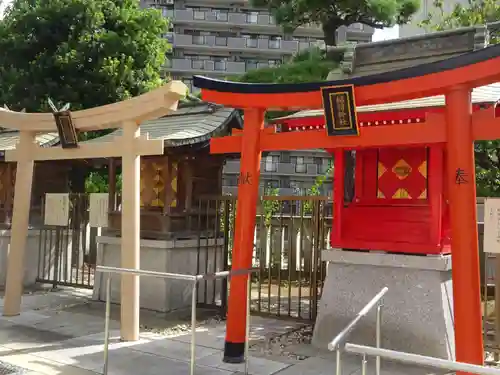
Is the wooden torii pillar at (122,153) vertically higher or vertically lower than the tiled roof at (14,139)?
lower

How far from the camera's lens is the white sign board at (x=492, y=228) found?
5.50 meters

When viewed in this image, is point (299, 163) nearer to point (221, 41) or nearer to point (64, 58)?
point (221, 41)

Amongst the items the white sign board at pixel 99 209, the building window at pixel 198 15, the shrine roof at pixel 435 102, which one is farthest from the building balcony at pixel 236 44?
the shrine roof at pixel 435 102

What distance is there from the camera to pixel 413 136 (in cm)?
535

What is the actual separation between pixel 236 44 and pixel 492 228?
34386mm

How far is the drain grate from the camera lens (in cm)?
569

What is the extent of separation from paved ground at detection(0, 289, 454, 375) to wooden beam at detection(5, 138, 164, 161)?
2670mm

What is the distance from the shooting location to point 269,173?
112 feet

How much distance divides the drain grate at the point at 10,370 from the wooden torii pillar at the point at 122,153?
158 cm

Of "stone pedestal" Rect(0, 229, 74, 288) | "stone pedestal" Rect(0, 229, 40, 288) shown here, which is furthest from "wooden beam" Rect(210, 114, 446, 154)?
"stone pedestal" Rect(0, 229, 40, 288)

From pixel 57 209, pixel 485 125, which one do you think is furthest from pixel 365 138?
pixel 57 209

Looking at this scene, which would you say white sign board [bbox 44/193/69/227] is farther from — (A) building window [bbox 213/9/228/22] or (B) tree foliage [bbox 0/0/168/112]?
(A) building window [bbox 213/9/228/22]

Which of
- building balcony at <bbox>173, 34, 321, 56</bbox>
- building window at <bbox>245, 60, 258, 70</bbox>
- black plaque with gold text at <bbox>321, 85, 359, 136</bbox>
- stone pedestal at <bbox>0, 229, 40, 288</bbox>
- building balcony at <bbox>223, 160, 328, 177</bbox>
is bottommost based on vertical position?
stone pedestal at <bbox>0, 229, 40, 288</bbox>

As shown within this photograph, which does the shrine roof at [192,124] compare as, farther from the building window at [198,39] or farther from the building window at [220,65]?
the building window at [198,39]
